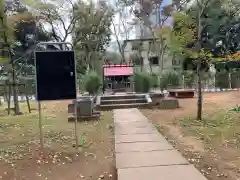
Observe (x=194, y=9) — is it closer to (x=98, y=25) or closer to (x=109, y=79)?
(x=109, y=79)

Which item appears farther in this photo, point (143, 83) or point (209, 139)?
point (143, 83)

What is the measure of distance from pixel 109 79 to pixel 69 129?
16934 millimetres

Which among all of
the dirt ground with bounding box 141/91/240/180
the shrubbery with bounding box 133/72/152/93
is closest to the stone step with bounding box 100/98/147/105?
the shrubbery with bounding box 133/72/152/93

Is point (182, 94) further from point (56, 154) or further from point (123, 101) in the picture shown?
point (56, 154)

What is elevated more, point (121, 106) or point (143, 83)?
point (143, 83)

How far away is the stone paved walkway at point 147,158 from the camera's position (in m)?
4.18

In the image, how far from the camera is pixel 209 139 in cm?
671

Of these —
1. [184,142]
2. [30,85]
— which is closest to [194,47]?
[184,142]

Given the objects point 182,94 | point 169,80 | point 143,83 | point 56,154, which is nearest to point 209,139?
point 56,154

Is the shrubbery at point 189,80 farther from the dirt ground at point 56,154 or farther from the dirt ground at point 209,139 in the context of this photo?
the dirt ground at point 56,154

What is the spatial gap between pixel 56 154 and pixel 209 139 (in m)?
3.12

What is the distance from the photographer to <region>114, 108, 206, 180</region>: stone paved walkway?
418 cm

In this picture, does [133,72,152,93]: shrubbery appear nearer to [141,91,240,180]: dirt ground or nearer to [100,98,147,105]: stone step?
[100,98,147,105]: stone step

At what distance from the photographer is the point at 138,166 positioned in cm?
464
